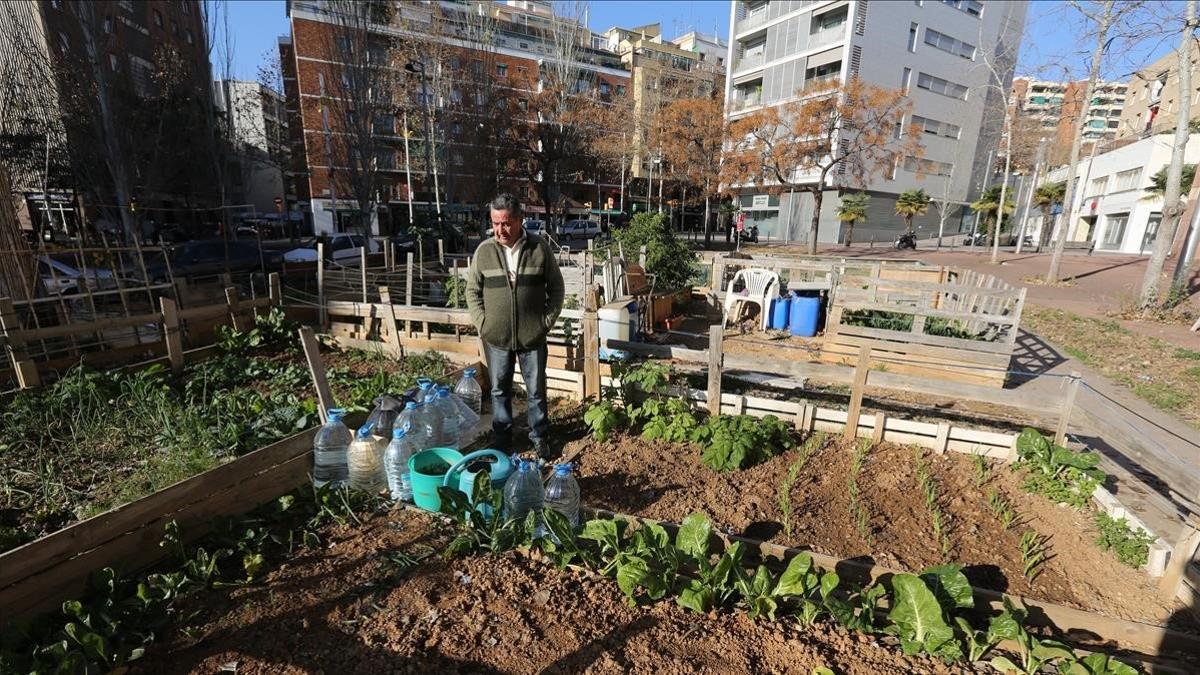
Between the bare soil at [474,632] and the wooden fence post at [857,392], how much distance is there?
8.14ft

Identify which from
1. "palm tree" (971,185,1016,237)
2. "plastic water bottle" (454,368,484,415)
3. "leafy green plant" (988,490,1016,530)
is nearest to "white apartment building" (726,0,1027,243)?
"palm tree" (971,185,1016,237)

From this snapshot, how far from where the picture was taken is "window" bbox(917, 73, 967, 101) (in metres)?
39.2

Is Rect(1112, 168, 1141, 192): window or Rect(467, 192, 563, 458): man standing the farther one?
Rect(1112, 168, 1141, 192): window

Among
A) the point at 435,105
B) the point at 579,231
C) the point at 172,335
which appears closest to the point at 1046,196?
the point at 579,231

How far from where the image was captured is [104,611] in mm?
2316

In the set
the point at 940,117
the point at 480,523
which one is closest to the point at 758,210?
the point at 940,117

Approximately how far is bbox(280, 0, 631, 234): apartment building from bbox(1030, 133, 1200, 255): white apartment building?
1225 inches

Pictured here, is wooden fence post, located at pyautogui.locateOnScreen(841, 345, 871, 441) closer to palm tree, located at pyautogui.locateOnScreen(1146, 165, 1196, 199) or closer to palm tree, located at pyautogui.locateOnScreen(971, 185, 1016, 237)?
palm tree, located at pyautogui.locateOnScreen(1146, 165, 1196, 199)

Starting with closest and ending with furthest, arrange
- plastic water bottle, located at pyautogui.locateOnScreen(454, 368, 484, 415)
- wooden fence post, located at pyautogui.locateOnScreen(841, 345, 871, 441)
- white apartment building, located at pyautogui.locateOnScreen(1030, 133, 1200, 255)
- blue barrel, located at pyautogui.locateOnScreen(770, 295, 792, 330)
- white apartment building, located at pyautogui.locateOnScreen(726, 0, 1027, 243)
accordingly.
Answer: wooden fence post, located at pyautogui.locateOnScreen(841, 345, 871, 441) < plastic water bottle, located at pyautogui.locateOnScreen(454, 368, 484, 415) < blue barrel, located at pyautogui.locateOnScreen(770, 295, 792, 330) < white apartment building, located at pyautogui.locateOnScreen(1030, 133, 1200, 255) < white apartment building, located at pyautogui.locateOnScreen(726, 0, 1027, 243)

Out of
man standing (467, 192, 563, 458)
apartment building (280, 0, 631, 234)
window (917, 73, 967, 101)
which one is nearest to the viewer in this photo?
man standing (467, 192, 563, 458)

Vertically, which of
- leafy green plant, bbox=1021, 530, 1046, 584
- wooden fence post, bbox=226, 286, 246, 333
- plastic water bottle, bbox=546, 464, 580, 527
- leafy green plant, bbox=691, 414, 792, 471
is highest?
wooden fence post, bbox=226, 286, 246, 333

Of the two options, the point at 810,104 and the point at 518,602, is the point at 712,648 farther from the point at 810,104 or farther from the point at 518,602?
the point at 810,104

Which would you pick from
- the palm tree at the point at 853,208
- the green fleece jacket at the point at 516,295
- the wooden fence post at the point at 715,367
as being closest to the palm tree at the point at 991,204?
the palm tree at the point at 853,208

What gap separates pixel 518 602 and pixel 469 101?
3085 cm
